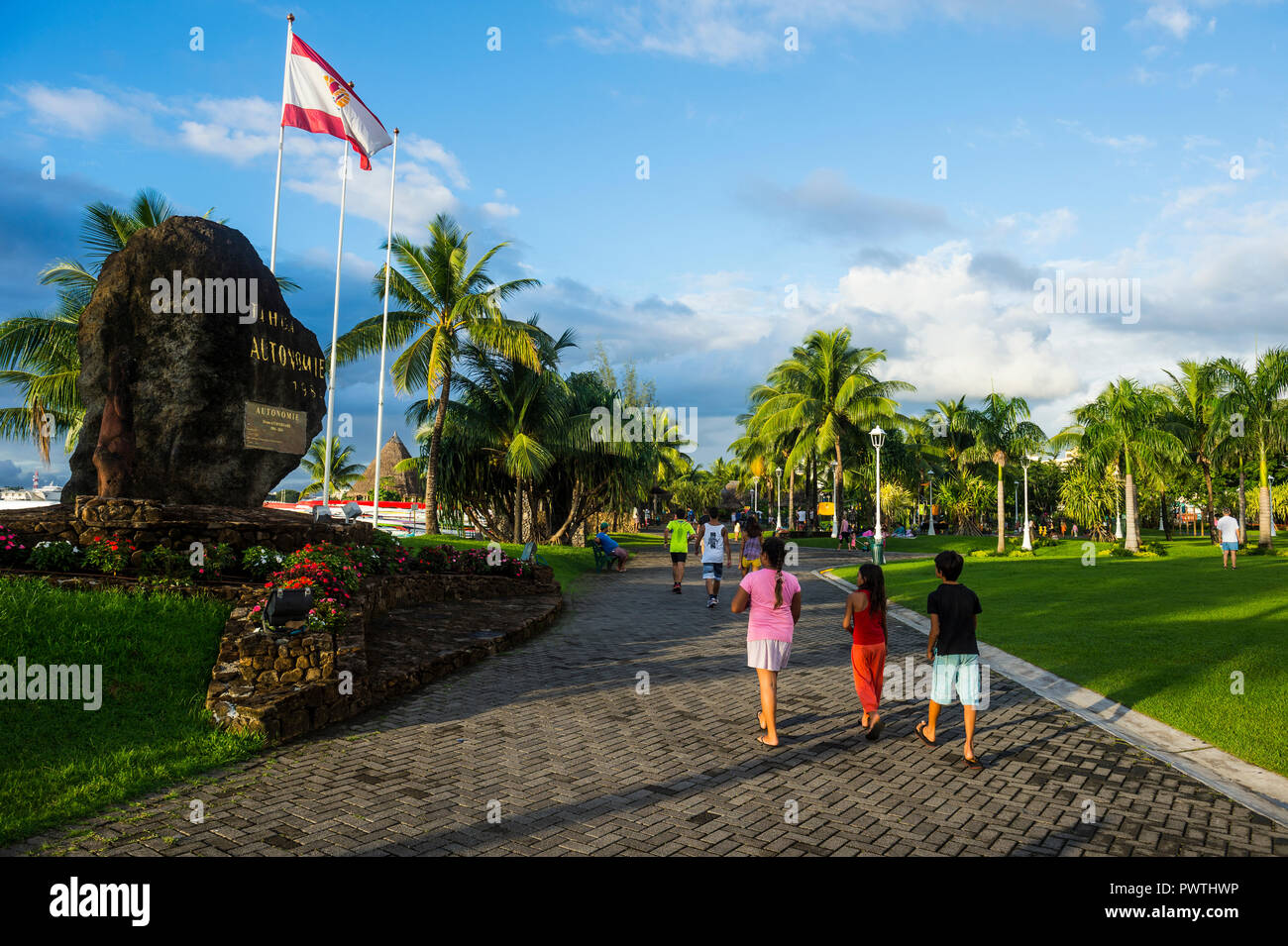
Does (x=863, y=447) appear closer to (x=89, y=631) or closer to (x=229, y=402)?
(x=229, y=402)

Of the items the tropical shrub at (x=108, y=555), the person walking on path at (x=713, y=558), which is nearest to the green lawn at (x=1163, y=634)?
the person walking on path at (x=713, y=558)

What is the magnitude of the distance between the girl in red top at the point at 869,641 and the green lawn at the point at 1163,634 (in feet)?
8.25

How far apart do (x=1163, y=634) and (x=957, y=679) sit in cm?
660

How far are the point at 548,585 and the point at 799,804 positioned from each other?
1081 centimetres

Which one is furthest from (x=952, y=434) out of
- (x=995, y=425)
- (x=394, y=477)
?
(x=394, y=477)

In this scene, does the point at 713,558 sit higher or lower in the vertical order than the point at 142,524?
lower

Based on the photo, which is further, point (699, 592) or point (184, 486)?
point (699, 592)

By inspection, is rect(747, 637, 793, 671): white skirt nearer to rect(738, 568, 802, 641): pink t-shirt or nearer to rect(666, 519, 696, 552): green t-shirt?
rect(738, 568, 802, 641): pink t-shirt

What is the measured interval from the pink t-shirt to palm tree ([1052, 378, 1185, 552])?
98.3 ft

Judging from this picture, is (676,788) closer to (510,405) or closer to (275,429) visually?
(275,429)

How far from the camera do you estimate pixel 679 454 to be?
52375 millimetres

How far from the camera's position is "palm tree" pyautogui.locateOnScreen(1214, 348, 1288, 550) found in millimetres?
31062

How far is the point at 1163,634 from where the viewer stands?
10227 millimetres

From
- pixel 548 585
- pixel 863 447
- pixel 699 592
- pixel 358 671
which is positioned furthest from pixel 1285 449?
pixel 358 671
